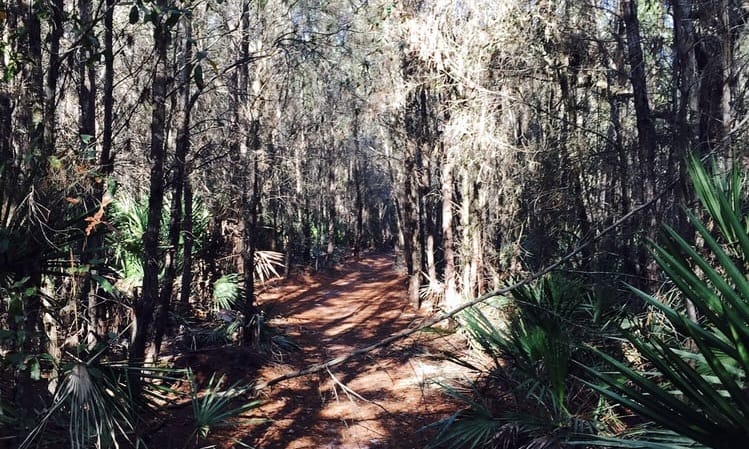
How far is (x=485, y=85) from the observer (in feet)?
36.1

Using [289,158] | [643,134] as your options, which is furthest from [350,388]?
[643,134]

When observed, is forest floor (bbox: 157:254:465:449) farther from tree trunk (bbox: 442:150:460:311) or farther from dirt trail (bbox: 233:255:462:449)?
tree trunk (bbox: 442:150:460:311)

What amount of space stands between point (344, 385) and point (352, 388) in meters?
1.49

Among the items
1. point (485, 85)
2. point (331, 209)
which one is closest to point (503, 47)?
point (485, 85)

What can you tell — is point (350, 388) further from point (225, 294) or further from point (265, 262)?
point (265, 262)

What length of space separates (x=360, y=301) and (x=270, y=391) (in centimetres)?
945

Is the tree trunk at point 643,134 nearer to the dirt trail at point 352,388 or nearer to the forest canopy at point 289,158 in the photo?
the forest canopy at point 289,158

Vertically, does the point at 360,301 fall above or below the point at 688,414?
below

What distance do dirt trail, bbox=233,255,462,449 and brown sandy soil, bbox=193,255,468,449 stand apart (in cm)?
1

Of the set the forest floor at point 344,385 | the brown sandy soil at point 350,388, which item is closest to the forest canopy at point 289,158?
the forest floor at point 344,385

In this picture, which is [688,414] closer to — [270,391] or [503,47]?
[270,391]

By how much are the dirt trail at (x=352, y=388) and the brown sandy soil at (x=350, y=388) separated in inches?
0.5

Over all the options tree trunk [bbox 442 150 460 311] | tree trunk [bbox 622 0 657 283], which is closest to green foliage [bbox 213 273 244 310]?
tree trunk [bbox 442 150 460 311]

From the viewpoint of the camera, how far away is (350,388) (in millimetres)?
9250
